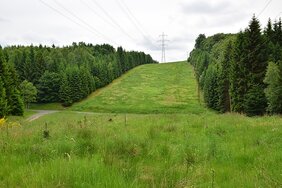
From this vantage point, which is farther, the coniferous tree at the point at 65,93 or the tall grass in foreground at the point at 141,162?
the coniferous tree at the point at 65,93

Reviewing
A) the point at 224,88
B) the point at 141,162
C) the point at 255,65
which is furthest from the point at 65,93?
the point at 141,162

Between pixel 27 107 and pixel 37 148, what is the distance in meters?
97.5

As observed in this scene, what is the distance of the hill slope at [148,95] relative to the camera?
90688 millimetres

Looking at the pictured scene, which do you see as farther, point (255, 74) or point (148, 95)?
point (148, 95)

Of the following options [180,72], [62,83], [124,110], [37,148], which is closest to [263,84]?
[124,110]

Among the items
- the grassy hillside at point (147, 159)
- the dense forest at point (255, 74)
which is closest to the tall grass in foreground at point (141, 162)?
the grassy hillside at point (147, 159)

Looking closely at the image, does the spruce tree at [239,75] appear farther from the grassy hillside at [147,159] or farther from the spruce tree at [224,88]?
the grassy hillside at [147,159]

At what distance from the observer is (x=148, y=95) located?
107 meters

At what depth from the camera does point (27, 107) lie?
99.5 metres

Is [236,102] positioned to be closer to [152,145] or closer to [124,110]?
[124,110]

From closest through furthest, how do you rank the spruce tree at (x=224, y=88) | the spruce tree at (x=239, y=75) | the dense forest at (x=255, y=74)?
the dense forest at (x=255, y=74), the spruce tree at (x=239, y=75), the spruce tree at (x=224, y=88)

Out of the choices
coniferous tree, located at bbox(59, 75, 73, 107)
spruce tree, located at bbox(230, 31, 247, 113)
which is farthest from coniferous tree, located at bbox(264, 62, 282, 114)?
coniferous tree, located at bbox(59, 75, 73, 107)

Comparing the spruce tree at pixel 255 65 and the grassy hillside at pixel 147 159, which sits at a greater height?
→ the spruce tree at pixel 255 65

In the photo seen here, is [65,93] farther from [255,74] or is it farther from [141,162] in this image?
[141,162]
